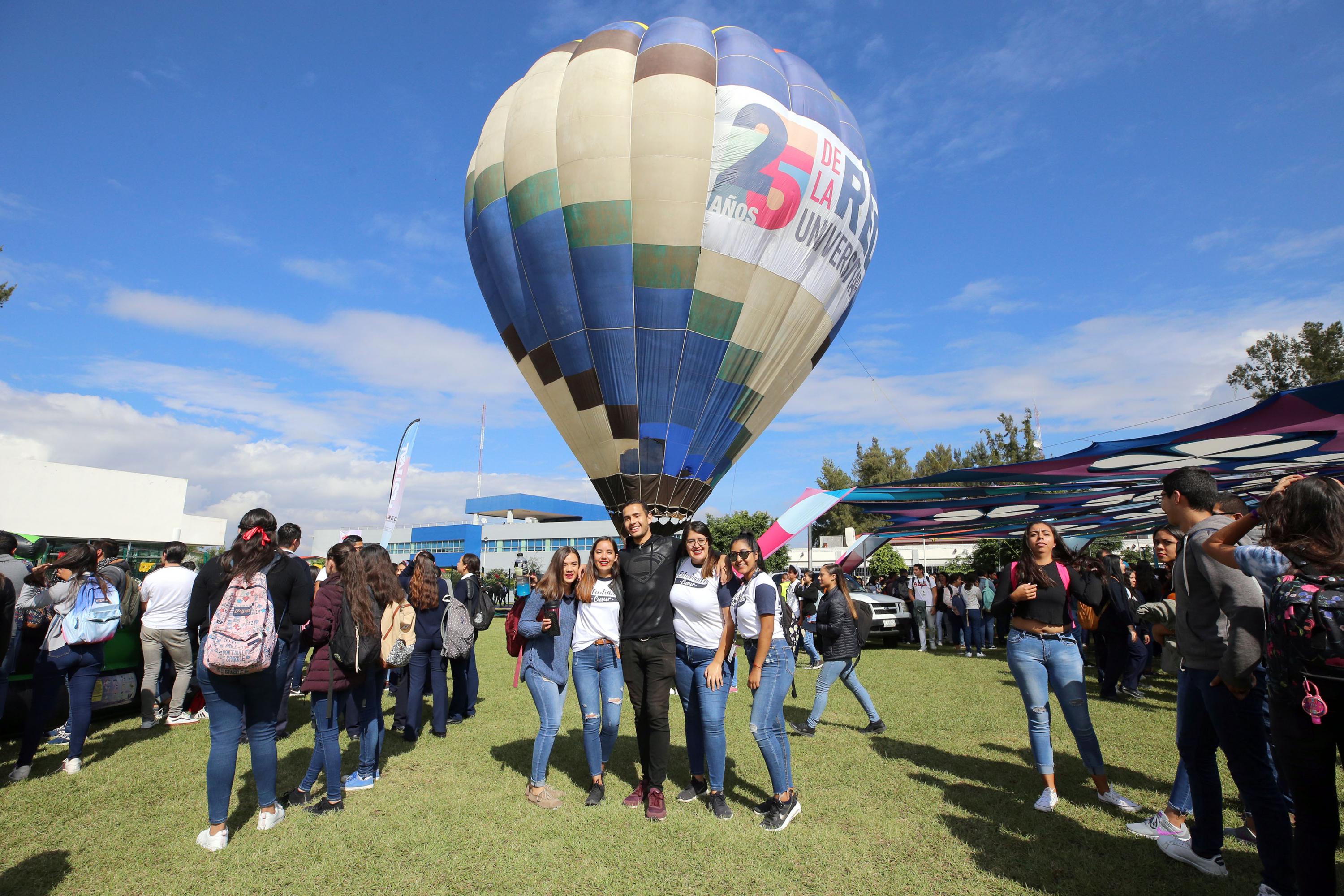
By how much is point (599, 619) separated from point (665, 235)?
9.82 metres

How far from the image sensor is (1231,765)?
9.59ft

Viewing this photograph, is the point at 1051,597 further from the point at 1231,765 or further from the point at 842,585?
the point at 842,585

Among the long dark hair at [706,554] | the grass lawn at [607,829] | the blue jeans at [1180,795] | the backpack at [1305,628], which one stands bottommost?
the grass lawn at [607,829]

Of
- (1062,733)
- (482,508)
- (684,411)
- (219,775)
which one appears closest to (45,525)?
(482,508)

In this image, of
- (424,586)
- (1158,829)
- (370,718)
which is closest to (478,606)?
(424,586)

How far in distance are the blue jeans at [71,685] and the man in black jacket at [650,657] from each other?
417cm

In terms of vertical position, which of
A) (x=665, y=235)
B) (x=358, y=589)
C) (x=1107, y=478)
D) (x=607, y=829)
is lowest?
(x=607, y=829)

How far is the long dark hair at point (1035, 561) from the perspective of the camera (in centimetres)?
418

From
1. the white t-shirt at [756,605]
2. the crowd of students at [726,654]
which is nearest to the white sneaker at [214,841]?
the crowd of students at [726,654]

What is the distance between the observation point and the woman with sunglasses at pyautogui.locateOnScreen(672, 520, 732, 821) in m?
4.19

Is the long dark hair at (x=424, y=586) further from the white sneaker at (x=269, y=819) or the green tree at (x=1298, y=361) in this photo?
the green tree at (x=1298, y=361)

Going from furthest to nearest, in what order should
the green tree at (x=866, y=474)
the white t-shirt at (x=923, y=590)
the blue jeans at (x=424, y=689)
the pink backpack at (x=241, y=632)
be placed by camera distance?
the green tree at (x=866, y=474), the white t-shirt at (x=923, y=590), the blue jeans at (x=424, y=689), the pink backpack at (x=241, y=632)

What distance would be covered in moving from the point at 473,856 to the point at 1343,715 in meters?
3.79

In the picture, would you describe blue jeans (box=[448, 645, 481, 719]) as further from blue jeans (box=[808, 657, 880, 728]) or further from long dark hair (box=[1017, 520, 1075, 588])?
long dark hair (box=[1017, 520, 1075, 588])
